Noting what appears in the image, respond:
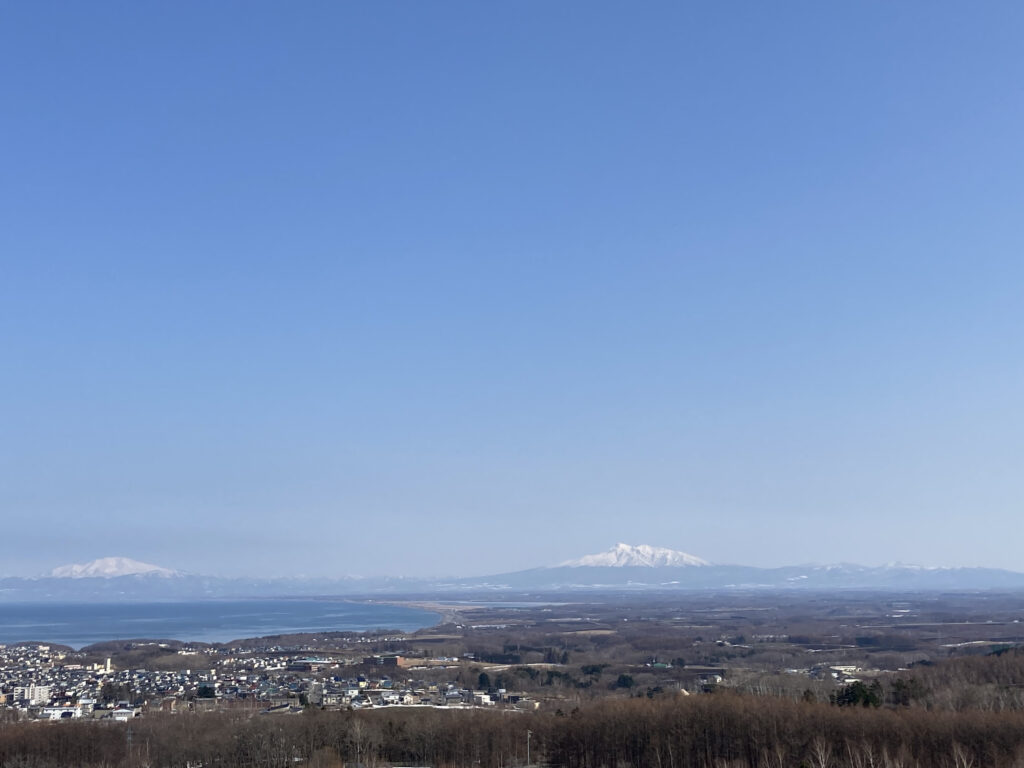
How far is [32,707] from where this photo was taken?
47.1 metres

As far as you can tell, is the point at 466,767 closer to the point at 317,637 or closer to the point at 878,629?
the point at 317,637

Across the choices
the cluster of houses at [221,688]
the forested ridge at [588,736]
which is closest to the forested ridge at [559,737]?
the forested ridge at [588,736]

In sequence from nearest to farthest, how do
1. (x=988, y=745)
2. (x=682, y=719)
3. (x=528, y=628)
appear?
1. (x=988, y=745)
2. (x=682, y=719)
3. (x=528, y=628)

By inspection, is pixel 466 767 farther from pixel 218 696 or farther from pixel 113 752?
pixel 218 696

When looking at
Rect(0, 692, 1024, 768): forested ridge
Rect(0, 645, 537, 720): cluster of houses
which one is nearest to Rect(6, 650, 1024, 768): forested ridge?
Rect(0, 692, 1024, 768): forested ridge

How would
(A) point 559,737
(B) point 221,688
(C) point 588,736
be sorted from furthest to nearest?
1. (B) point 221,688
2. (A) point 559,737
3. (C) point 588,736

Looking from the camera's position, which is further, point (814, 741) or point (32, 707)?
point (32, 707)

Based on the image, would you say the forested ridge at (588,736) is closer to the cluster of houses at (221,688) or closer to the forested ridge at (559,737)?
the forested ridge at (559,737)

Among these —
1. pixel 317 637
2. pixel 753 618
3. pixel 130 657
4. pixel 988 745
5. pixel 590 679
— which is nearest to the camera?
pixel 988 745

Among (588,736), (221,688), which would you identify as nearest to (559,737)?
(588,736)

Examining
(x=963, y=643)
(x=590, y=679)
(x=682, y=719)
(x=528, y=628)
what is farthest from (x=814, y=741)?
(x=528, y=628)

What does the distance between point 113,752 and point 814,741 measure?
2355 centimetres

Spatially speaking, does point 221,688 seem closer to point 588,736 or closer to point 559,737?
point 559,737

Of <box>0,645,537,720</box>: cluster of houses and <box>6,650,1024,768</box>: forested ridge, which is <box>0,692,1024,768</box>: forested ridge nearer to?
<box>6,650,1024,768</box>: forested ridge
